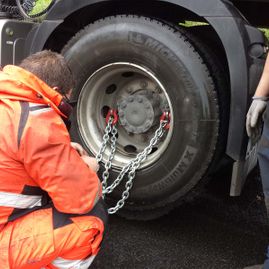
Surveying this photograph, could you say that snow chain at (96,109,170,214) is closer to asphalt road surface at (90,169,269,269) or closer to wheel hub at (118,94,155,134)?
wheel hub at (118,94,155,134)

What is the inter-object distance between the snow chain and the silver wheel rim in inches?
1.4

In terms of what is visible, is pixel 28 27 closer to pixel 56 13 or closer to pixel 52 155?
pixel 56 13

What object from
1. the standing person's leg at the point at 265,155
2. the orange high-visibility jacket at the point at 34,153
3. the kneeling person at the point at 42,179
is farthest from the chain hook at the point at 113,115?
the standing person's leg at the point at 265,155

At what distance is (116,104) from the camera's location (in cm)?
274

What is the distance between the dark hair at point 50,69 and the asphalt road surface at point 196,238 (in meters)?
0.99

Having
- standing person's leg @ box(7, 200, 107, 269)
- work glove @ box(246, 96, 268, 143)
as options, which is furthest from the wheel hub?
standing person's leg @ box(7, 200, 107, 269)

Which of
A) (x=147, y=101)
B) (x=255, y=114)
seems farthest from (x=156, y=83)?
(x=255, y=114)

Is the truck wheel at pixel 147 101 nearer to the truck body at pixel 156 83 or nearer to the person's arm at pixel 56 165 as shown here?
the truck body at pixel 156 83

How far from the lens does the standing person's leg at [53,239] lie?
1855 mm

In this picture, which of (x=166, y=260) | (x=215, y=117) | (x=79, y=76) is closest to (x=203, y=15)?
(x=215, y=117)

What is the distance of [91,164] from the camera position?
224 centimetres

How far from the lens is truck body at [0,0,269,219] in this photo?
225 cm

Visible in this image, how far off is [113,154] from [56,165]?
93 centimetres

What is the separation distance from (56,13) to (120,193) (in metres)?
1.05
